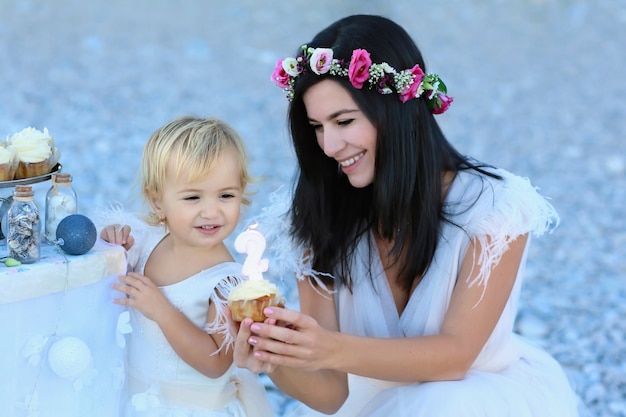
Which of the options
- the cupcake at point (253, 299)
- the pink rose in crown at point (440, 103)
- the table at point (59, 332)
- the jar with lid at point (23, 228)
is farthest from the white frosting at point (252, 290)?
the pink rose in crown at point (440, 103)

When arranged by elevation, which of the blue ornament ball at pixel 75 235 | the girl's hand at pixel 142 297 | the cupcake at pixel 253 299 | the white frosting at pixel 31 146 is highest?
the white frosting at pixel 31 146

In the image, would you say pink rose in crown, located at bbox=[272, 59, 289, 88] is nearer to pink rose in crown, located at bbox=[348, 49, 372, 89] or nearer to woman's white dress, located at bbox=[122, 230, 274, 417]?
A: pink rose in crown, located at bbox=[348, 49, 372, 89]

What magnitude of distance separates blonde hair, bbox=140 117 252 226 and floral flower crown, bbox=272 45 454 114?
356 millimetres

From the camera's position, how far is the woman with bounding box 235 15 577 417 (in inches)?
116

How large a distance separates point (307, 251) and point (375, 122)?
2.04ft

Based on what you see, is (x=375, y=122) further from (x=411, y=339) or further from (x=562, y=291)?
(x=562, y=291)

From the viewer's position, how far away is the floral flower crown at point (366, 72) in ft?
9.65

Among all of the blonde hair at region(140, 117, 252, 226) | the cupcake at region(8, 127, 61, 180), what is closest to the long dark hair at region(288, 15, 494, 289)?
the blonde hair at region(140, 117, 252, 226)

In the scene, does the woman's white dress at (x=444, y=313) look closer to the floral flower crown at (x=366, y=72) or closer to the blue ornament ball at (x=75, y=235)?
the floral flower crown at (x=366, y=72)

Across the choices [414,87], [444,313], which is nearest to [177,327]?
[444,313]

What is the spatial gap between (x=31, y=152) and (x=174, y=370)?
85 centimetres

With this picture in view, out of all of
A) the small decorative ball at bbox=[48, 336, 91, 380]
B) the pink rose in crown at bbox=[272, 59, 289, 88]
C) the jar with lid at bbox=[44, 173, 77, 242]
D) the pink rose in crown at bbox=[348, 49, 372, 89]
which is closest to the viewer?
the small decorative ball at bbox=[48, 336, 91, 380]

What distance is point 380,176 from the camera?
305cm

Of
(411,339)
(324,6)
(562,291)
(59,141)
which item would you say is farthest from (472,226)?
(324,6)
